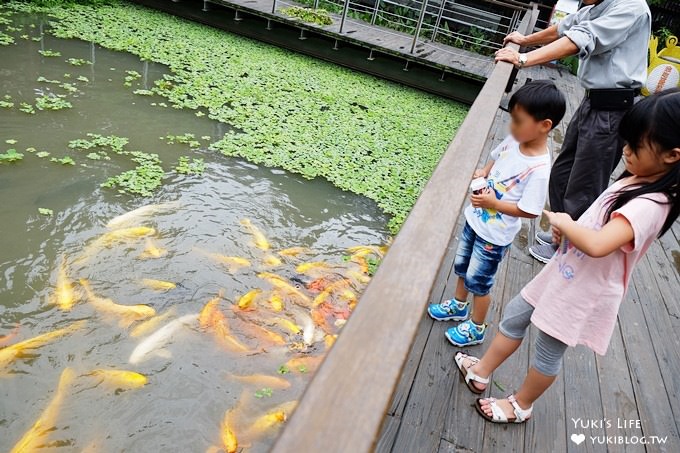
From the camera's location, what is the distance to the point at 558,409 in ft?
7.00

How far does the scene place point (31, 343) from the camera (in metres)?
2.76

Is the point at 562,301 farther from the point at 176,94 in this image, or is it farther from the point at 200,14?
the point at 200,14

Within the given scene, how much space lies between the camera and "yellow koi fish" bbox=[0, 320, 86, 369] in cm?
265

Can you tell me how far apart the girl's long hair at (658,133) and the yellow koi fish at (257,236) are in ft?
9.08

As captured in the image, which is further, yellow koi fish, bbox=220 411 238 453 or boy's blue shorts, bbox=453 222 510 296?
yellow koi fish, bbox=220 411 238 453

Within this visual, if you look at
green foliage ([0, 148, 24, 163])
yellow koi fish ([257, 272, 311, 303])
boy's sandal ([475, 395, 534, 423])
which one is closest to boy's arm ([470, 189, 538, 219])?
boy's sandal ([475, 395, 534, 423])

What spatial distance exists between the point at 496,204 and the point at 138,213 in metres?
2.88

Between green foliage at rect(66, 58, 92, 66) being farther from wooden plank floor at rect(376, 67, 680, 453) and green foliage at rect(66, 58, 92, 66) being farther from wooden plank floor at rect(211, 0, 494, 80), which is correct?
wooden plank floor at rect(376, 67, 680, 453)

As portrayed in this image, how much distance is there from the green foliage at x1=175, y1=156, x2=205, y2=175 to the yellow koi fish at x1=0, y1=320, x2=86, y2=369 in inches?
76.2

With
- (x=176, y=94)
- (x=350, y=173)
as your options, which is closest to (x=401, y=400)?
(x=350, y=173)

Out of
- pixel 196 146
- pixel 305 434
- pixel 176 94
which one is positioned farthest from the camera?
pixel 176 94

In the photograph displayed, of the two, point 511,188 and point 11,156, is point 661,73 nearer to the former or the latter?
point 511,188

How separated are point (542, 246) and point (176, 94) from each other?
4567mm

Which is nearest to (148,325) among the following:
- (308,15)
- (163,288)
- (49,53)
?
(163,288)
